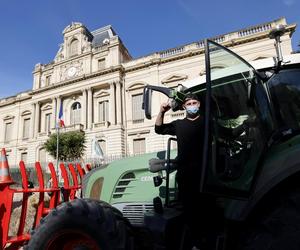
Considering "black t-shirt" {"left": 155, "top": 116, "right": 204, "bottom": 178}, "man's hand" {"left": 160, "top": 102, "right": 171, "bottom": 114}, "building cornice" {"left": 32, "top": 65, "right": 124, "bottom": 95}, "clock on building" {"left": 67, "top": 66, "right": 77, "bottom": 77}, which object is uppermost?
"clock on building" {"left": 67, "top": 66, "right": 77, "bottom": 77}

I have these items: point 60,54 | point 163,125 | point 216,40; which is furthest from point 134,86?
point 163,125

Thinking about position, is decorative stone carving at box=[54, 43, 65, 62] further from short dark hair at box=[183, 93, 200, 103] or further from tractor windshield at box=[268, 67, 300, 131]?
tractor windshield at box=[268, 67, 300, 131]

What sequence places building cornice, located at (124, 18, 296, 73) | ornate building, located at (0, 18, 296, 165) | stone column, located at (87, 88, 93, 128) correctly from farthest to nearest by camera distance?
stone column, located at (87, 88, 93, 128), ornate building, located at (0, 18, 296, 165), building cornice, located at (124, 18, 296, 73)

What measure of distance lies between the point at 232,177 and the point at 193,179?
330 millimetres

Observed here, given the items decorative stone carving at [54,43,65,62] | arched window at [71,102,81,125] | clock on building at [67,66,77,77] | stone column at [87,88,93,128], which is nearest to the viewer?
stone column at [87,88,93,128]

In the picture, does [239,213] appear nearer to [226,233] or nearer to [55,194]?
[226,233]

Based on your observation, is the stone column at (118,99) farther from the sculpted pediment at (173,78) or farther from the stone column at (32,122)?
the stone column at (32,122)

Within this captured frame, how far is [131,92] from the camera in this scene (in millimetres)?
30016

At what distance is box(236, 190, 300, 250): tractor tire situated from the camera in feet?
5.82

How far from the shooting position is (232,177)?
2.24m

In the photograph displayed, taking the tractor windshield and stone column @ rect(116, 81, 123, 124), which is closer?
the tractor windshield

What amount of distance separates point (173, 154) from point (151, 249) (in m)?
1.00

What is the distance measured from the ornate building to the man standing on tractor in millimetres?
22870

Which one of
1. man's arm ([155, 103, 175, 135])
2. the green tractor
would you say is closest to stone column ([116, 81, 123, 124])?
man's arm ([155, 103, 175, 135])
